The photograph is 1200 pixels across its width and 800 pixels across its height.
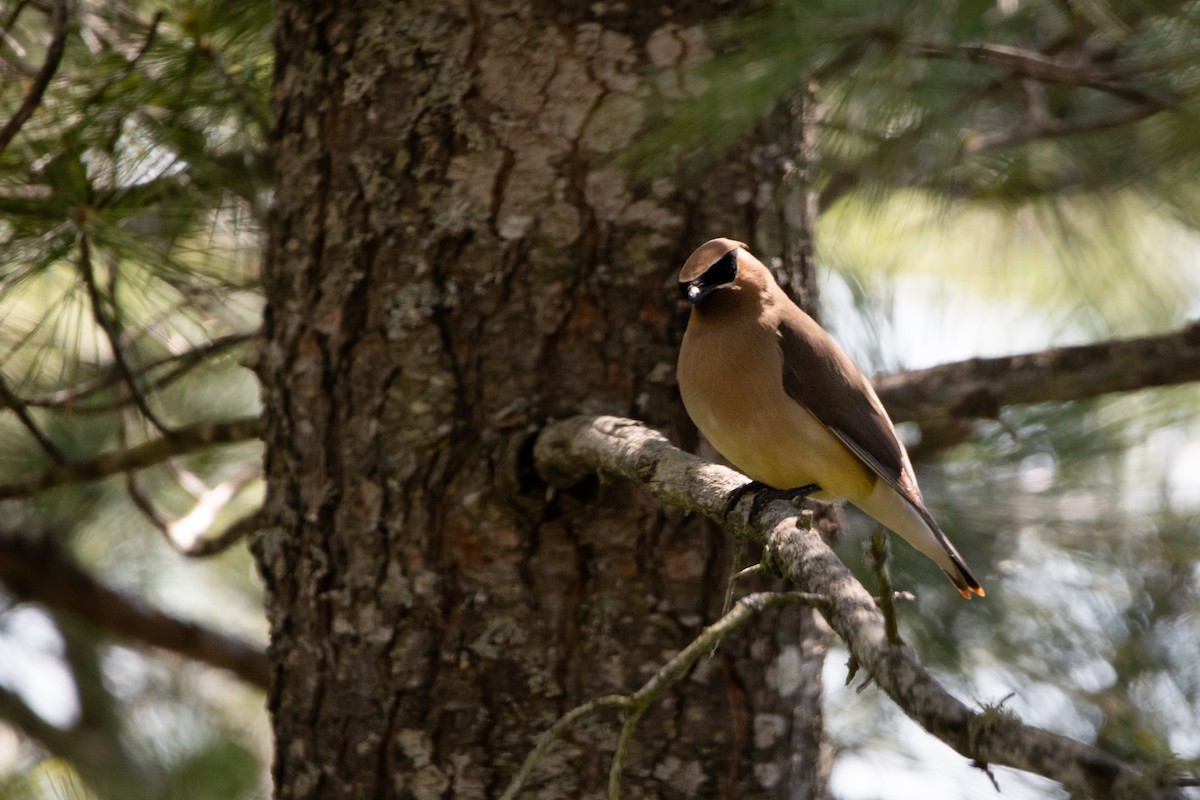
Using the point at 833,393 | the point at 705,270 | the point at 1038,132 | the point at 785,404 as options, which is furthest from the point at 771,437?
the point at 1038,132

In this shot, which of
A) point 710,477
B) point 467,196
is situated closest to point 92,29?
point 467,196

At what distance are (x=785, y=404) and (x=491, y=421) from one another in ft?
2.36

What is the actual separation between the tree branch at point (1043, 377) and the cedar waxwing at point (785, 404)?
10 centimetres

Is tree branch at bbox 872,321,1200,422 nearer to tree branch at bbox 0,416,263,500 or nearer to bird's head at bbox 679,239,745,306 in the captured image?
bird's head at bbox 679,239,745,306

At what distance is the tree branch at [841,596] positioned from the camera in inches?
44.8

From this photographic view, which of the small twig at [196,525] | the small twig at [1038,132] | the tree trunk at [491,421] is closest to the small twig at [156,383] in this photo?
the small twig at [196,525]

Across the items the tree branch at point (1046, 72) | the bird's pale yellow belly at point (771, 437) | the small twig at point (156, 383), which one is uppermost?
the tree branch at point (1046, 72)

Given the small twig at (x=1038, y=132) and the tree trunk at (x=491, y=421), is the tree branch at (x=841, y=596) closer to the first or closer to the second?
the tree trunk at (x=491, y=421)

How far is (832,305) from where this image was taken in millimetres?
4242

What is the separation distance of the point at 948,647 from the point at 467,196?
2.15 metres

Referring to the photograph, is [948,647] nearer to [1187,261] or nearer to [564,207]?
[564,207]

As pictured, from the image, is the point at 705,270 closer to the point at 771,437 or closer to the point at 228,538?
the point at 771,437

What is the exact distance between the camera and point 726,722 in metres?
2.69

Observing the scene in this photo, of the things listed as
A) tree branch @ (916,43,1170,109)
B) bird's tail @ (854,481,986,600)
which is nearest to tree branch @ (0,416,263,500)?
bird's tail @ (854,481,986,600)
